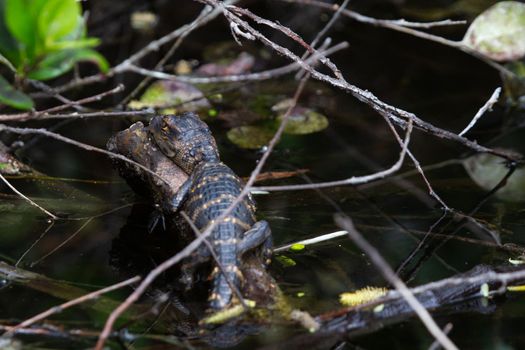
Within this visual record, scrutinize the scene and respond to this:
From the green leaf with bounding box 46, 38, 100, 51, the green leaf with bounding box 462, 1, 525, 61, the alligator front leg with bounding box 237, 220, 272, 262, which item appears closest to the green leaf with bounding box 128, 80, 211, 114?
the green leaf with bounding box 462, 1, 525, 61

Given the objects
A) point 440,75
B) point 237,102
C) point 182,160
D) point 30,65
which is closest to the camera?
point 30,65

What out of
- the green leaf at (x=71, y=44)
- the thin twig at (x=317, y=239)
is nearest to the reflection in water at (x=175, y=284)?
the thin twig at (x=317, y=239)

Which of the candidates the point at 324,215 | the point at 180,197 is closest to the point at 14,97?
Result: the point at 180,197

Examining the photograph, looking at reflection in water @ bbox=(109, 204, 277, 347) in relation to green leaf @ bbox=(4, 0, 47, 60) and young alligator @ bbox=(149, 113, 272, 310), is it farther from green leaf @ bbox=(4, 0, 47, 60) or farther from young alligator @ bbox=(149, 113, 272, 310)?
green leaf @ bbox=(4, 0, 47, 60)

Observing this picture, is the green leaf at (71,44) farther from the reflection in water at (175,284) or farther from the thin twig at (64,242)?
the thin twig at (64,242)

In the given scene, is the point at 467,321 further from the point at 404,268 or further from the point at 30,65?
the point at 30,65

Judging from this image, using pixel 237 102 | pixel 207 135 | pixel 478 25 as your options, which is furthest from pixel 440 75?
pixel 207 135
